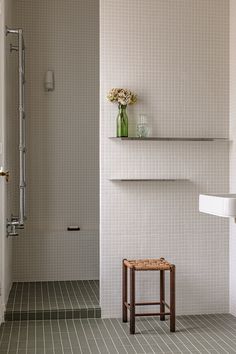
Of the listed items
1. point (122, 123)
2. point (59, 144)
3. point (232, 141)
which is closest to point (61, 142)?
point (59, 144)

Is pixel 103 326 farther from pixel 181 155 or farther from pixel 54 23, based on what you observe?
pixel 54 23

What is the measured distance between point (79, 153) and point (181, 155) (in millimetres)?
1319

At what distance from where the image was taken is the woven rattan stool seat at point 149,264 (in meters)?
3.98

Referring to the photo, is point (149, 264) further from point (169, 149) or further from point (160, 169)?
Answer: point (169, 149)

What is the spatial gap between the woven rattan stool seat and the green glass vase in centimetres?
93

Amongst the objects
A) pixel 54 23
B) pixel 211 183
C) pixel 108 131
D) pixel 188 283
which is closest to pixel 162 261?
pixel 188 283

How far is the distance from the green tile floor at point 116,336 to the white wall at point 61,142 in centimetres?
117

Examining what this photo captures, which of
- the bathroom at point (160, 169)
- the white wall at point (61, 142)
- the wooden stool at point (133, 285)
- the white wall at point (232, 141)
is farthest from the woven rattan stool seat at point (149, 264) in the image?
the white wall at point (61, 142)

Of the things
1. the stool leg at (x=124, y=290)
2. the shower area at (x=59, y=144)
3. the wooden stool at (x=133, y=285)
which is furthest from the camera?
the shower area at (x=59, y=144)

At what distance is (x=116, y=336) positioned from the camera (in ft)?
12.7

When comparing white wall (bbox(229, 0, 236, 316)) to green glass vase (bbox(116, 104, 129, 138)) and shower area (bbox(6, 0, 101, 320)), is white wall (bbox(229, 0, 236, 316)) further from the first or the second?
shower area (bbox(6, 0, 101, 320))

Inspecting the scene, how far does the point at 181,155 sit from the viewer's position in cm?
444

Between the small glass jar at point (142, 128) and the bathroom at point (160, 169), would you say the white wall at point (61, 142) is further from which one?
the small glass jar at point (142, 128)

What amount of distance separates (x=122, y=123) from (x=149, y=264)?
1052mm
